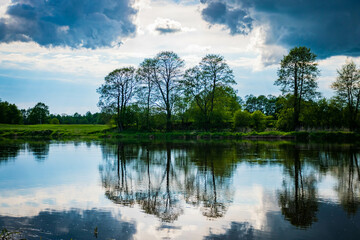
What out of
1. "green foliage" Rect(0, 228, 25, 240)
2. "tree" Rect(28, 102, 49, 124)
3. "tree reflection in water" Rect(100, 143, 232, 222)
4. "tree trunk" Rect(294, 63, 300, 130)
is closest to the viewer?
"green foliage" Rect(0, 228, 25, 240)

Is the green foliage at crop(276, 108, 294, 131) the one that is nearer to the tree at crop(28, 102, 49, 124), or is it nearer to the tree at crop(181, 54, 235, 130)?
the tree at crop(181, 54, 235, 130)

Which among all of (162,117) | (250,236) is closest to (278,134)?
(162,117)

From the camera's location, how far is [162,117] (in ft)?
193

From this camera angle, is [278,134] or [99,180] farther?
[278,134]

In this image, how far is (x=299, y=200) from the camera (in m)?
8.60

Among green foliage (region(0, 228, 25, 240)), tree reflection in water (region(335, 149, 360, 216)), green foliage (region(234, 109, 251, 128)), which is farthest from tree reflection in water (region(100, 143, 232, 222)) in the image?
green foliage (region(234, 109, 251, 128))

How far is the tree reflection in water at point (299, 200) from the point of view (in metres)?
6.98

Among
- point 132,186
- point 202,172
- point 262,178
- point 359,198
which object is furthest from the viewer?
point 202,172

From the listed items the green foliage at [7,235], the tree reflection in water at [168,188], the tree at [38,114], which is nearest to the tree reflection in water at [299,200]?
the tree reflection in water at [168,188]

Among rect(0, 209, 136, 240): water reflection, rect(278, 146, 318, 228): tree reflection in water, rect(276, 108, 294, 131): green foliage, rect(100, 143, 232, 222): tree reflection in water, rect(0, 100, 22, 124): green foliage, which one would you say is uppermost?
rect(0, 100, 22, 124): green foliage

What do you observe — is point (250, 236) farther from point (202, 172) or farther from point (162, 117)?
point (162, 117)

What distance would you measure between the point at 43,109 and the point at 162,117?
87.7 meters

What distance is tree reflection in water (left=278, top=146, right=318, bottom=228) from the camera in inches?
275

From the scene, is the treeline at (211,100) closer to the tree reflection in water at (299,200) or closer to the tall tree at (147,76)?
the tall tree at (147,76)
